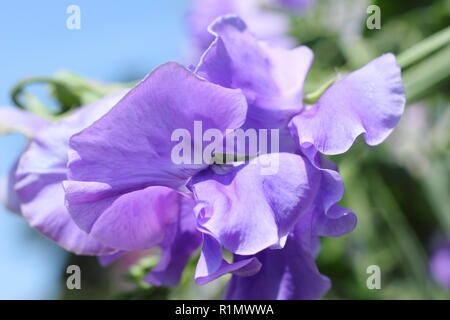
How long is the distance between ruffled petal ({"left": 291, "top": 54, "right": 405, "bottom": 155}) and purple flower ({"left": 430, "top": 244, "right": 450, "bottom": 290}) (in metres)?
1.08

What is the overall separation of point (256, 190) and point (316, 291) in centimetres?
13

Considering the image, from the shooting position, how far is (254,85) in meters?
0.66

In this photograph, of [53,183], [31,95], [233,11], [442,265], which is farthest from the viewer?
[442,265]

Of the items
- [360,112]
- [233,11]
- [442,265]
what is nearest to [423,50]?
[360,112]

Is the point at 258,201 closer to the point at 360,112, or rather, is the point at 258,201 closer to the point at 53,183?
the point at 360,112

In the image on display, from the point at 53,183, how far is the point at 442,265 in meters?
1.24

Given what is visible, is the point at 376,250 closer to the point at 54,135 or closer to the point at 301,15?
the point at 301,15

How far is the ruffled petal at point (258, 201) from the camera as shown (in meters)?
0.58

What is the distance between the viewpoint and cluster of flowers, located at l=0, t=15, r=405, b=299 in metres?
0.59

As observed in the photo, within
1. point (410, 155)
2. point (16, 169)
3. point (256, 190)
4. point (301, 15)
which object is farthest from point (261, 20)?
point (256, 190)

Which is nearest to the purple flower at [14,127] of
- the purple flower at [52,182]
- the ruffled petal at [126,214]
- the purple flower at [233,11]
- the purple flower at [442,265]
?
the purple flower at [52,182]

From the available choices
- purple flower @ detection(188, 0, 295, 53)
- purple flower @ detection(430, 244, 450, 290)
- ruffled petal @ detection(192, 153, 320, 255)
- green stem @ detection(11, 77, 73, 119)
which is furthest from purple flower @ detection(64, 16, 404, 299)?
purple flower @ detection(430, 244, 450, 290)

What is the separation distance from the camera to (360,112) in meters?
0.62

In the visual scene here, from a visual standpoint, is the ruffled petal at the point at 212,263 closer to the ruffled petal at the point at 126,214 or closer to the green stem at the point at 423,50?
the ruffled petal at the point at 126,214
